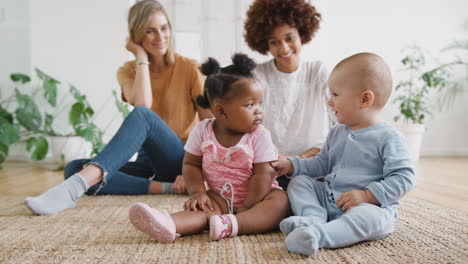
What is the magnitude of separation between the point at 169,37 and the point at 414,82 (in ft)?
10.5

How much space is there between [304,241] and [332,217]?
297 mm

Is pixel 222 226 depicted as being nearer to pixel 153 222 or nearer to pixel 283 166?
pixel 153 222

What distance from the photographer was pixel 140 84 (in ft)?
6.31

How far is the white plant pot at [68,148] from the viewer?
358 cm

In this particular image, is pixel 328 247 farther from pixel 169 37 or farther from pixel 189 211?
pixel 169 37

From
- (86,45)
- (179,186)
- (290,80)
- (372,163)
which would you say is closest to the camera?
(372,163)

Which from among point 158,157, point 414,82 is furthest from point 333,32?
point 158,157

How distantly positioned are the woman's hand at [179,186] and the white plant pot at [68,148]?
192 cm

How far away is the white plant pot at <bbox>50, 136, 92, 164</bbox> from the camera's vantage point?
3.58 meters

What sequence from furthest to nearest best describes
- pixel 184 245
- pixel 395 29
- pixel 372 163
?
pixel 395 29, pixel 372 163, pixel 184 245

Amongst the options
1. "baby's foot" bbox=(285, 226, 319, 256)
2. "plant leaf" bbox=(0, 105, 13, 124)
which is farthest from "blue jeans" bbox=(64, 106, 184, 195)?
"plant leaf" bbox=(0, 105, 13, 124)

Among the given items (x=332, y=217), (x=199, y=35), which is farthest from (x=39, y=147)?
(x=332, y=217)

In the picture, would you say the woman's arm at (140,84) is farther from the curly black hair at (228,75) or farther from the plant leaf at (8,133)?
the plant leaf at (8,133)

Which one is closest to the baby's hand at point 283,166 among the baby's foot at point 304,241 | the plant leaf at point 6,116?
the baby's foot at point 304,241
